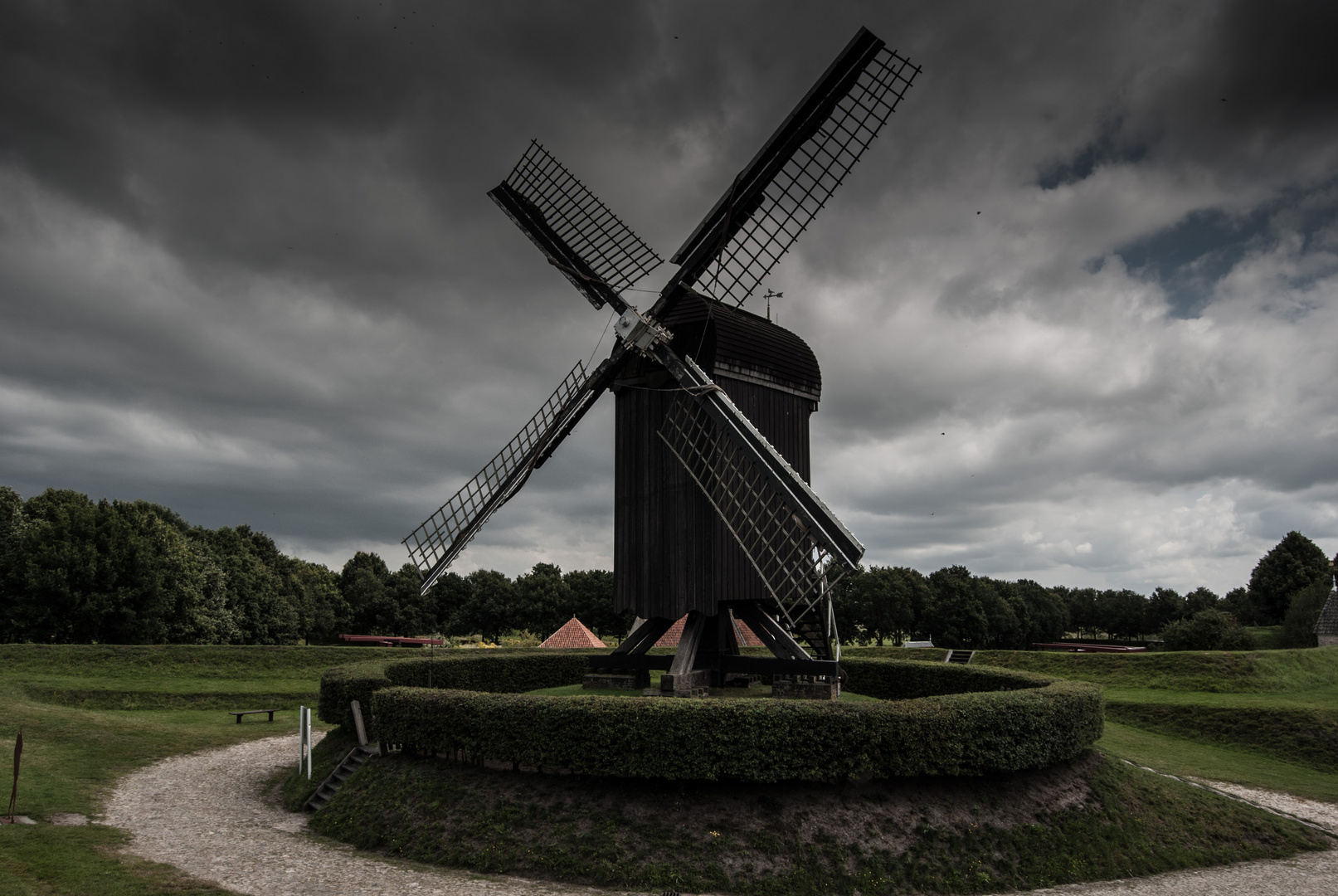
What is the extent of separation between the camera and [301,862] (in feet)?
35.2

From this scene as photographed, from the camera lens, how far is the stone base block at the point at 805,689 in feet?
47.8

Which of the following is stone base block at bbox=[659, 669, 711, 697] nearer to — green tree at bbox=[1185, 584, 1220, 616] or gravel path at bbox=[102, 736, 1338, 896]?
gravel path at bbox=[102, 736, 1338, 896]

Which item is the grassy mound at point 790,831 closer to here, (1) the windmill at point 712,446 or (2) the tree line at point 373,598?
(1) the windmill at point 712,446

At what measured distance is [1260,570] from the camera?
62.4 meters

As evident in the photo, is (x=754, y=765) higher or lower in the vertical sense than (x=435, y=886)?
higher

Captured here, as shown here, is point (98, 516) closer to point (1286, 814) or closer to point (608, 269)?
point (608, 269)

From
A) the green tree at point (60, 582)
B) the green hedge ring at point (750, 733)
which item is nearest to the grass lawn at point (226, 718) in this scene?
the green hedge ring at point (750, 733)

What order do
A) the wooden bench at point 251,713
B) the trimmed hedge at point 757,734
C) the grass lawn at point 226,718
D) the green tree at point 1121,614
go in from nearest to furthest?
the grass lawn at point 226,718
the trimmed hedge at point 757,734
the wooden bench at point 251,713
the green tree at point 1121,614

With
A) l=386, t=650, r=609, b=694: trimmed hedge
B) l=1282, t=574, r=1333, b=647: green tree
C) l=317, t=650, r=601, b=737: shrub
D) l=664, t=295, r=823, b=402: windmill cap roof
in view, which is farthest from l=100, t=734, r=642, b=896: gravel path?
l=1282, t=574, r=1333, b=647: green tree

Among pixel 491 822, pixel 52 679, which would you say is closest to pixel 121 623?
pixel 52 679

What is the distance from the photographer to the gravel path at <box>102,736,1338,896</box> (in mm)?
9797

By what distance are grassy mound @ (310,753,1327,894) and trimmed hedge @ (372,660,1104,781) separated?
373 mm

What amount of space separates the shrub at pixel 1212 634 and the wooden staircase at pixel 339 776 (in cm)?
4104

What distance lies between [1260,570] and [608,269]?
6748 centimetres
